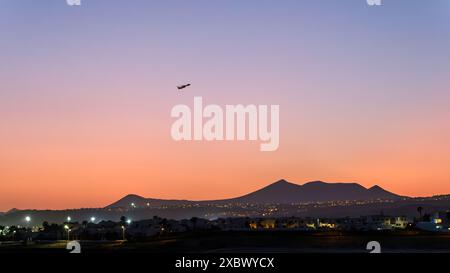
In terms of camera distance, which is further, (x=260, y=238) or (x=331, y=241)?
(x=260, y=238)
